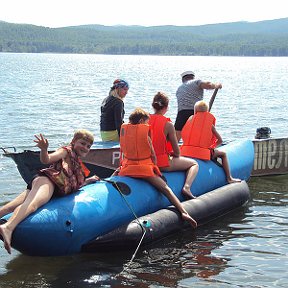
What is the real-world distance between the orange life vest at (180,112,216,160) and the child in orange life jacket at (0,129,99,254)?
2.41 m

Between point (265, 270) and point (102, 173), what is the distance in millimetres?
3868

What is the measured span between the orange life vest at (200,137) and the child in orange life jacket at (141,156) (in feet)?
4.75

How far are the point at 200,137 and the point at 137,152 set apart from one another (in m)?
1.80

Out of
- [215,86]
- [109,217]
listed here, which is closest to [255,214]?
[215,86]

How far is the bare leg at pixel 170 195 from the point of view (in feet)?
27.5

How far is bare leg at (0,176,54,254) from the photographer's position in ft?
23.2

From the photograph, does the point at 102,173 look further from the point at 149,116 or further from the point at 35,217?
the point at 35,217

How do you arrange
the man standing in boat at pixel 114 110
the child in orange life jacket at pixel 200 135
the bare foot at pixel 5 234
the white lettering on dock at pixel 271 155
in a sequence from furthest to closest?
1. the white lettering on dock at pixel 271 155
2. the man standing in boat at pixel 114 110
3. the child in orange life jacket at pixel 200 135
4. the bare foot at pixel 5 234

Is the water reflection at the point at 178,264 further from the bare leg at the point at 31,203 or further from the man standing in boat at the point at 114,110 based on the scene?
the man standing in boat at the point at 114,110

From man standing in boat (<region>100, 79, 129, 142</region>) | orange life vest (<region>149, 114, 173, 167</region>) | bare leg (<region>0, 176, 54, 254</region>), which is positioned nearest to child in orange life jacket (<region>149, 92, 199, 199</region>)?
orange life vest (<region>149, 114, 173, 167</region>)

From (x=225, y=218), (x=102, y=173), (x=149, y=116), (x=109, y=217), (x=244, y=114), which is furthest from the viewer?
(x=244, y=114)

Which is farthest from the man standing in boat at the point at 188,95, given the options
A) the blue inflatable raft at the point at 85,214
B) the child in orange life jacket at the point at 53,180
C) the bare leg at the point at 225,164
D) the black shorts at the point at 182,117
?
the child in orange life jacket at the point at 53,180

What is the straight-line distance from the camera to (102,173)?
10.8m

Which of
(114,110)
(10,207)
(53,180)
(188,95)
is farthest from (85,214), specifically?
(188,95)
